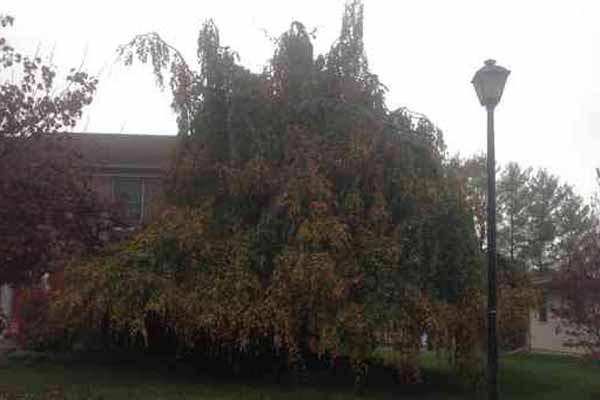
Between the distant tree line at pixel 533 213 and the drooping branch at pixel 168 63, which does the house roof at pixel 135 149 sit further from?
the distant tree line at pixel 533 213

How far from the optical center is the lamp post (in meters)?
9.77

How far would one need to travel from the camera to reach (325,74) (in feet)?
57.5

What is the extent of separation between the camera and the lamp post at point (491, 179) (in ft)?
32.0

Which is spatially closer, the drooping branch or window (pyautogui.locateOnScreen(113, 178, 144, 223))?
the drooping branch

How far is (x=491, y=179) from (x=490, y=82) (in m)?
1.18

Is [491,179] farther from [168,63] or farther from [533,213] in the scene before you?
[533,213]

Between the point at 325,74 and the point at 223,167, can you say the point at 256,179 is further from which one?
the point at 325,74

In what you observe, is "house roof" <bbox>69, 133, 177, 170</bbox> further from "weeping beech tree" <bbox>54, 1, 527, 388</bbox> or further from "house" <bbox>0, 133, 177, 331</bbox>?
"weeping beech tree" <bbox>54, 1, 527, 388</bbox>

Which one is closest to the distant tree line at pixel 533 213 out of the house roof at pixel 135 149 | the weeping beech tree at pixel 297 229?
the house roof at pixel 135 149

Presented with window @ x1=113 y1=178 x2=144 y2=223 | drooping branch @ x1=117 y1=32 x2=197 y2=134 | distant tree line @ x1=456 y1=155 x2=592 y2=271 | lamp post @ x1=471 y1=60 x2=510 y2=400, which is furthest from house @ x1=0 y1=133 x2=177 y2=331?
distant tree line @ x1=456 y1=155 x2=592 y2=271

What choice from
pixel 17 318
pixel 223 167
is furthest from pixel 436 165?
pixel 17 318

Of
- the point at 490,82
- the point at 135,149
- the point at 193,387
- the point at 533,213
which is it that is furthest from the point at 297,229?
the point at 533,213

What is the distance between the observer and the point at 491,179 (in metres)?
10.1

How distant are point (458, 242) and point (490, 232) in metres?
5.44
